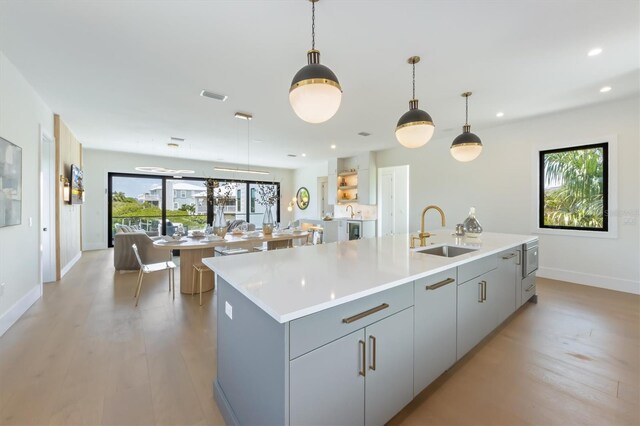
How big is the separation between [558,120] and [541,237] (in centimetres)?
197

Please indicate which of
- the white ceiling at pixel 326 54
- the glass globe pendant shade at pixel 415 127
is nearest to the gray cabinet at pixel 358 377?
the glass globe pendant shade at pixel 415 127

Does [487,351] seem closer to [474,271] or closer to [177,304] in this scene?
[474,271]

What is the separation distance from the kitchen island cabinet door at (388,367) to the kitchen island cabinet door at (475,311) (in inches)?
26.9

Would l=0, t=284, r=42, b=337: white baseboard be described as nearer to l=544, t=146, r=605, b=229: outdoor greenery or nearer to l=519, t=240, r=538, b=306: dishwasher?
l=519, t=240, r=538, b=306: dishwasher

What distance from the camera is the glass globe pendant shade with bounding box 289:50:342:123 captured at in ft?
5.35

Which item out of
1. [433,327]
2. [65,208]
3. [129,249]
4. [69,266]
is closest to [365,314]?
[433,327]

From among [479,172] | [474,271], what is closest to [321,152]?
[479,172]

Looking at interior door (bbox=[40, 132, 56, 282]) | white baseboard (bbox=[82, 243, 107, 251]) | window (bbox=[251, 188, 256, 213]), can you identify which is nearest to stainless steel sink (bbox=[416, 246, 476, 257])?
interior door (bbox=[40, 132, 56, 282])

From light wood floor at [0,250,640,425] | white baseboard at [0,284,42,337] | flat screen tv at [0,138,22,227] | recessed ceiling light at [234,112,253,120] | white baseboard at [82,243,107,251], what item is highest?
recessed ceiling light at [234,112,253,120]

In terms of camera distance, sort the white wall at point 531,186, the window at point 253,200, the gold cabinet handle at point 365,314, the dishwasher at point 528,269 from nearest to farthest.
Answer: the gold cabinet handle at point 365,314
the dishwasher at point 528,269
the white wall at point 531,186
the window at point 253,200

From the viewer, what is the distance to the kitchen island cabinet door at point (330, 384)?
3.62ft

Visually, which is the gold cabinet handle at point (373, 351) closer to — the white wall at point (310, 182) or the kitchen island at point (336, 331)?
the kitchen island at point (336, 331)

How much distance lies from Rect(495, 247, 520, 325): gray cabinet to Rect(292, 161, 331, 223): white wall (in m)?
7.36

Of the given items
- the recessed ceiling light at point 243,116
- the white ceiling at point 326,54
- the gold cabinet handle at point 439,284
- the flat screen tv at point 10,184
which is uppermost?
the recessed ceiling light at point 243,116
